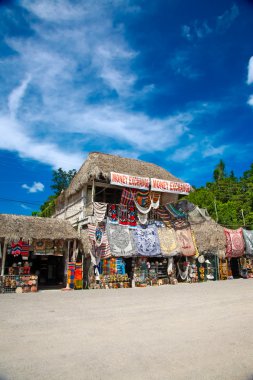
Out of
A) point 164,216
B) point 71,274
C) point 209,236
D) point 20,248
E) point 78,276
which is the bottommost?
point 78,276

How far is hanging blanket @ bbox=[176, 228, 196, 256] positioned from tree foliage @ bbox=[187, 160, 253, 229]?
7.86 m

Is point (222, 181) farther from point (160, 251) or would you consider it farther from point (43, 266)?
point (43, 266)

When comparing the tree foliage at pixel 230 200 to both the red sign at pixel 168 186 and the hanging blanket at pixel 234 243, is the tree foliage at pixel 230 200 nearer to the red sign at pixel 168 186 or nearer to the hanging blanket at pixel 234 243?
the hanging blanket at pixel 234 243

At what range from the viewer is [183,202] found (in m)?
19.3

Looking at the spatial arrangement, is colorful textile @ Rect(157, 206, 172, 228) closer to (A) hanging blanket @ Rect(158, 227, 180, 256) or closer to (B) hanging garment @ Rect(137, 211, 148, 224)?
(A) hanging blanket @ Rect(158, 227, 180, 256)

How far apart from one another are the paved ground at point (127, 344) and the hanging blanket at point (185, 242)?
430 inches

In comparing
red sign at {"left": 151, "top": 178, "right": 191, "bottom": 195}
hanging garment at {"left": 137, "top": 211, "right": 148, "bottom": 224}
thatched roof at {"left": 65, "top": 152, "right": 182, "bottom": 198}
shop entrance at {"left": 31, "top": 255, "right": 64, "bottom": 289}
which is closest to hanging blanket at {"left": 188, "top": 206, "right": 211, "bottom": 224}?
red sign at {"left": 151, "top": 178, "right": 191, "bottom": 195}

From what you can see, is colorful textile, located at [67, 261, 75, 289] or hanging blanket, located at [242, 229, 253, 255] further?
hanging blanket, located at [242, 229, 253, 255]

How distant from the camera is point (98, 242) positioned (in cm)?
1517

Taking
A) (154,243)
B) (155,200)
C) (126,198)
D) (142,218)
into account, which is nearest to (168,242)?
(154,243)

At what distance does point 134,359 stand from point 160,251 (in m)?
13.5

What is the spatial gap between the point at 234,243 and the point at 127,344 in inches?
710

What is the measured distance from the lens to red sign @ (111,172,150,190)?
16131mm

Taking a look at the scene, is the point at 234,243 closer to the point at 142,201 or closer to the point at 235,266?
the point at 235,266
